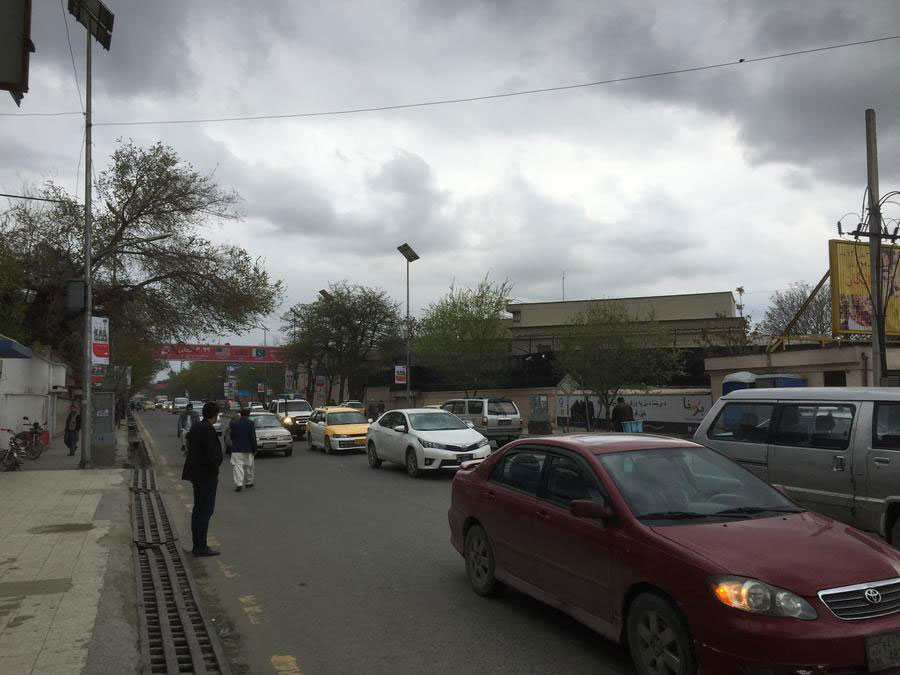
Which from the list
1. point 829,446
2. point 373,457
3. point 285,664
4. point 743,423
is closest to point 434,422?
point 373,457

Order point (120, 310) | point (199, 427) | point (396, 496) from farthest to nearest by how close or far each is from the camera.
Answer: point (120, 310) < point (396, 496) < point (199, 427)

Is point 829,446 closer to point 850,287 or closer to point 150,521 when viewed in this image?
point 150,521

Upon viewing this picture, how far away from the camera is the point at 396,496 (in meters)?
13.2

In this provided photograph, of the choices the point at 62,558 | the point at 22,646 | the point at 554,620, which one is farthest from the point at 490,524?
the point at 62,558

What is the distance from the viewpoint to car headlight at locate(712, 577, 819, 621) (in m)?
3.73

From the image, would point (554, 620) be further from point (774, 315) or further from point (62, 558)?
point (774, 315)

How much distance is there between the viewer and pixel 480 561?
6562mm

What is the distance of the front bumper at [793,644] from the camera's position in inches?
142

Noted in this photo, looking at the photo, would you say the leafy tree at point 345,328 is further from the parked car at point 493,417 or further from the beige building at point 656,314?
the parked car at point 493,417

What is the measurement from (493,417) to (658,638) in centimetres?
2078

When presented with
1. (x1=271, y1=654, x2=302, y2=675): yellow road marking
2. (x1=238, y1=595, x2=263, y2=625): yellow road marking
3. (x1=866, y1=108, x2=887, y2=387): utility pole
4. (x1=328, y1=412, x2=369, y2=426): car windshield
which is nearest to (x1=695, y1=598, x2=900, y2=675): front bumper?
(x1=271, y1=654, x2=302, y2=675): yellow road marking

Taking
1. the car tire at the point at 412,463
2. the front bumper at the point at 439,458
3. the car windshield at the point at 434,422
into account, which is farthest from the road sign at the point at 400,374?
the front bumper at the point at 439,458

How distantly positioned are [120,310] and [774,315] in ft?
148

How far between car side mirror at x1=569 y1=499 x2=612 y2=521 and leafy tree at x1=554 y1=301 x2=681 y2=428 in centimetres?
2363
